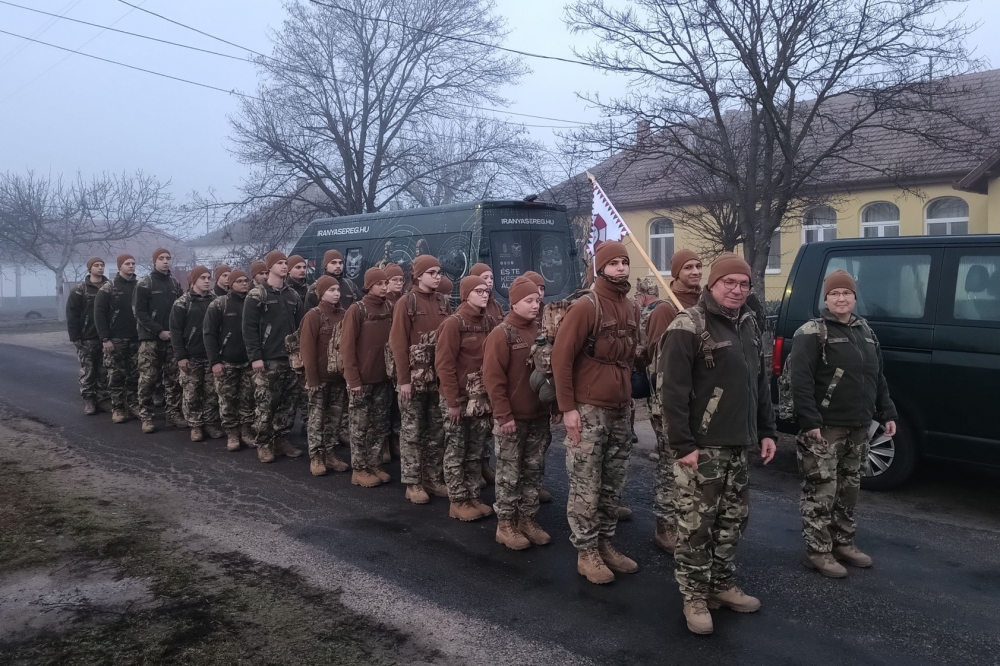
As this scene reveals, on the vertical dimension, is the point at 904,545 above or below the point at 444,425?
below

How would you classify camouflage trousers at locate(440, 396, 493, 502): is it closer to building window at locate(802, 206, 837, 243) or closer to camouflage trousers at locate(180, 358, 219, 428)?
camouflage trousers at locate(180, 358, 219, 428)

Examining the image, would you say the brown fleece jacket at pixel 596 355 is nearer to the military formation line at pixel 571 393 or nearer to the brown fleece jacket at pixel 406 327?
the military formation line at pixel 571 393

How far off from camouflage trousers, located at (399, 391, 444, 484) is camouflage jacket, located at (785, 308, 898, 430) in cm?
288

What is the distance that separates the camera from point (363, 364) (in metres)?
6.92

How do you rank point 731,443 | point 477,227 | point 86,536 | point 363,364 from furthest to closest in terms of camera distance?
point 477,227, point 363,364, point 86,536, point 731,443

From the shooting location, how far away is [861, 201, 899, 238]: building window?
20.2 m

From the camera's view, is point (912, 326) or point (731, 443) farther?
point (912, 326)

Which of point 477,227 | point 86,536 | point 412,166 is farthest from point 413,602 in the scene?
point 412,166

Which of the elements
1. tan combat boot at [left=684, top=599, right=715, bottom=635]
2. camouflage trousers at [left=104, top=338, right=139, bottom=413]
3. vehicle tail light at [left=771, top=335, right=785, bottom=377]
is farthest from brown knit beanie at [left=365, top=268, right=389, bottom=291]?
camouflage trousers at [left=104, top=338, right=139, bottom=413]

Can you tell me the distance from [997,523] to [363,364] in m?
4.99

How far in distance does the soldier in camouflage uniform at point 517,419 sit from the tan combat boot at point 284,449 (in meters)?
3.34

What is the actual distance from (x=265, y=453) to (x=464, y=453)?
2.80 metres

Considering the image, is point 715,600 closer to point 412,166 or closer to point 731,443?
point 731,443

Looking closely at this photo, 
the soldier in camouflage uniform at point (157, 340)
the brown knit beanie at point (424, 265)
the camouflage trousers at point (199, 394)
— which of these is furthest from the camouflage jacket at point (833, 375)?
the soldier in camouflage uniform at point (157, 340)
